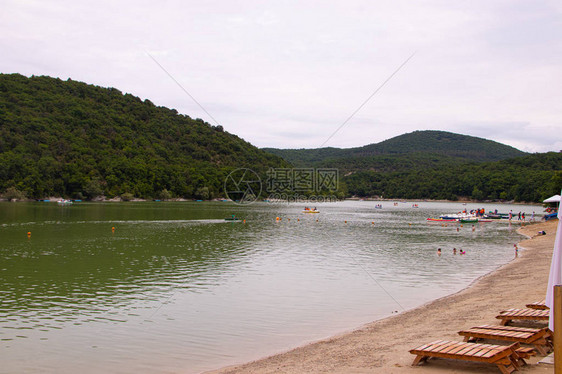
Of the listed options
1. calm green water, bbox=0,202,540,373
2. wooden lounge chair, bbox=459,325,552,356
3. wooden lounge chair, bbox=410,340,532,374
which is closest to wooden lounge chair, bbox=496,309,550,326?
wooden lounge chair, bbox=459,325,552,356

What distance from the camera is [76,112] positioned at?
501 ft

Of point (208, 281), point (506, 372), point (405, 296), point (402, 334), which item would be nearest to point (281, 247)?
point (208, 281)

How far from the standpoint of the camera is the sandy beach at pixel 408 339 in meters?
8.73

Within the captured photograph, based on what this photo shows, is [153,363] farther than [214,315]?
No

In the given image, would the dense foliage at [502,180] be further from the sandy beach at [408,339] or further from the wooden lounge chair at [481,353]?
the wooden lounge chair at [481,353]

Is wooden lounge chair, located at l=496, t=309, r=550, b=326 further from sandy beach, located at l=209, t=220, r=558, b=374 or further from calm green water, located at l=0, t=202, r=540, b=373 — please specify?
calm green water, located at l=0, t=202, r=540, b=373

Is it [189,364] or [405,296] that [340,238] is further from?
[189,364]

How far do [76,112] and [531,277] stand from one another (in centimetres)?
15907

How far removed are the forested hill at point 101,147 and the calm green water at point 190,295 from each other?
98222 millimetres

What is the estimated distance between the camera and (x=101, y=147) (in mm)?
149125

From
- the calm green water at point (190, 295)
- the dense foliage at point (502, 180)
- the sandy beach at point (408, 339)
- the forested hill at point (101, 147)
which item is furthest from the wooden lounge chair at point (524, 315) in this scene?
the dense foliage at point (502, 180)

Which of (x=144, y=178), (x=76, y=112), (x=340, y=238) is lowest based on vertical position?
(x=340, y=238)

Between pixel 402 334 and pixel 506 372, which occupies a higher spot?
pixel 506 372

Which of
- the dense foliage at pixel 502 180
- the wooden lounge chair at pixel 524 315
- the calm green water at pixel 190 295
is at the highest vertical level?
the dense foliage at pixel 502 180
